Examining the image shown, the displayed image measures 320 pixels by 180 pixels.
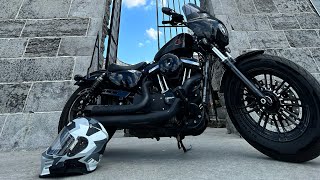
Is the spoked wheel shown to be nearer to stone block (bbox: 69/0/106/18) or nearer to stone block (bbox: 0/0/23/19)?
stone block (bbox: 69/0/106/18)

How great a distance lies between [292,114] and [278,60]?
1.55 ft

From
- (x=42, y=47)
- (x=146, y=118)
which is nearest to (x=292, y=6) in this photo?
(x=146, y=118)

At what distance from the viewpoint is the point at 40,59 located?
428 centimetres

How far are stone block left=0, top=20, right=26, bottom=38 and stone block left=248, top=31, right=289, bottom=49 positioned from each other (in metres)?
4.25

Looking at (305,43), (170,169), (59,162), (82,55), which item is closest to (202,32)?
(170,169)

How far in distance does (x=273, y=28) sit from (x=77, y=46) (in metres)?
3.65

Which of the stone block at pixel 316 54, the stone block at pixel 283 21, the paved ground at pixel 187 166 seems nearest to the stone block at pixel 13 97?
the paved ground at pixel 187 166

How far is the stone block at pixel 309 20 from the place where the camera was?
15.8 ft

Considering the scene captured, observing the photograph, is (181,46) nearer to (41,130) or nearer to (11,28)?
(41,130)

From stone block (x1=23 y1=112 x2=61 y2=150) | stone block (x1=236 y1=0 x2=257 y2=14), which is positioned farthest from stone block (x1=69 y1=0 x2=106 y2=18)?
stone block (x1=236 y1=0 x2=257 y2=14)

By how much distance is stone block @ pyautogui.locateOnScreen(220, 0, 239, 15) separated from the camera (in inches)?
A: 201

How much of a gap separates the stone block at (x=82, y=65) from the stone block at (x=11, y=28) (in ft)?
4.36

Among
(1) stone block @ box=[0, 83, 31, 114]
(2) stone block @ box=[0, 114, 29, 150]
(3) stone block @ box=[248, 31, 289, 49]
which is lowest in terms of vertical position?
(2) stone block @ box=[0, 114, 29, 150]

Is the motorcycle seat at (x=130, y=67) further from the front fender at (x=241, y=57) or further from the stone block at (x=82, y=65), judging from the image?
the stone block at (x=82, y=65)
